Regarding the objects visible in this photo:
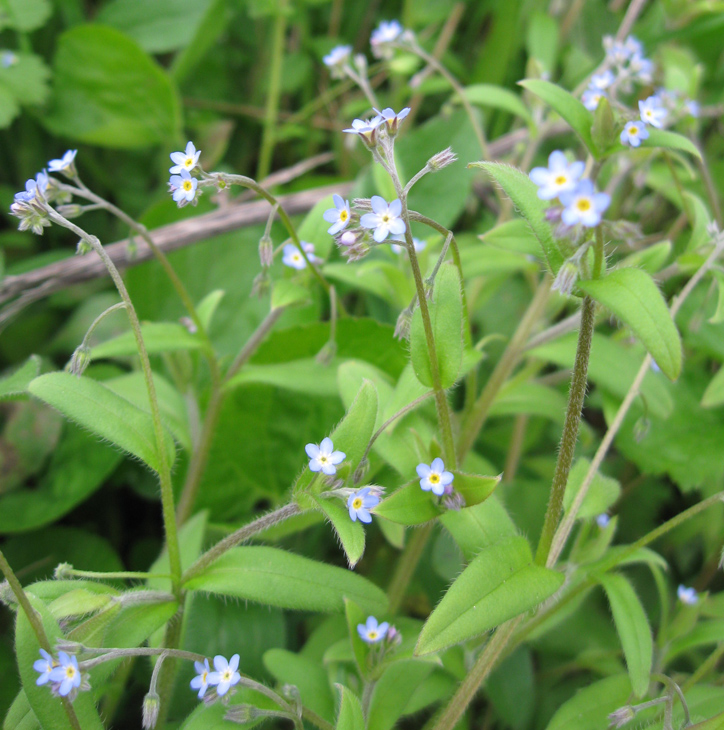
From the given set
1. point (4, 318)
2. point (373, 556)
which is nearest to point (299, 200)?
point (4, 318)

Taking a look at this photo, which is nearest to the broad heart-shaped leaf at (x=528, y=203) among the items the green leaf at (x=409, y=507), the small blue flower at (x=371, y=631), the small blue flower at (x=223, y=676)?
the green leaf at (x=409, y=507)

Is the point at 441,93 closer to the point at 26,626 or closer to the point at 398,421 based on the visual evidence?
the point at 398,421

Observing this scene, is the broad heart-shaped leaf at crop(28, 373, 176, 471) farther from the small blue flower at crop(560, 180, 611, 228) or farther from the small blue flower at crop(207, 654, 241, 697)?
the small blue flower at crop(560, 180, 611, 228)

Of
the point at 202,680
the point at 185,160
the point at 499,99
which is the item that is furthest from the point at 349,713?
the point at 499,99

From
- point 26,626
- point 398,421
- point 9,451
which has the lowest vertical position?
point 9,451

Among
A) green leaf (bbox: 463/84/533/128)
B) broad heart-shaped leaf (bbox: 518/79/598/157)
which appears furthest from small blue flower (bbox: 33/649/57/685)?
green leaf (bbox: 463/84/533/128)

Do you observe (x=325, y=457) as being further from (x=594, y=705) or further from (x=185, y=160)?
(x=594, y=705)
